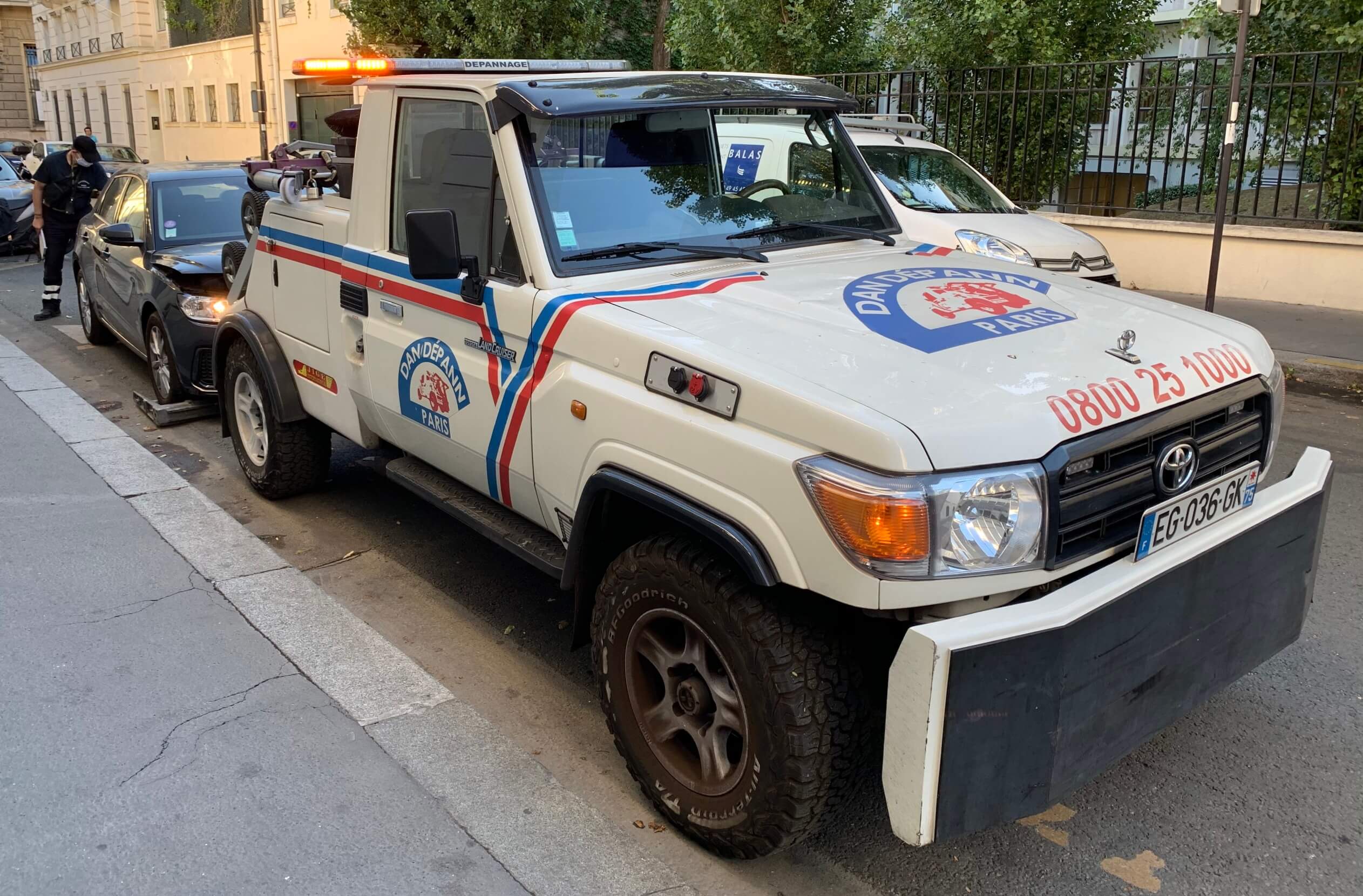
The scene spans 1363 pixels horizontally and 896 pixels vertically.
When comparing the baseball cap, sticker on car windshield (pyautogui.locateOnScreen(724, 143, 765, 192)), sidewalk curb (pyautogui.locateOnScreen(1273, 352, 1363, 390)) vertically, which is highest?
sticker on car windshield (pyautogui.locateOnScreen(724, 143, 765, 192))

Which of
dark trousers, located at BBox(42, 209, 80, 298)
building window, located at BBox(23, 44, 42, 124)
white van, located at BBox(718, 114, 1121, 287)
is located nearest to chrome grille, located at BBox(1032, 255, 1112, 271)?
white van, located at BBox(718, 114, 1121, 287)

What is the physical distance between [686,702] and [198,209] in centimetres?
706

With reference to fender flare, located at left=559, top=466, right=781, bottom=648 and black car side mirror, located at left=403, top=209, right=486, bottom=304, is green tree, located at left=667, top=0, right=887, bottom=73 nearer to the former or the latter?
black car side mirror, located at left=403, top=209, right=486, bottom=304

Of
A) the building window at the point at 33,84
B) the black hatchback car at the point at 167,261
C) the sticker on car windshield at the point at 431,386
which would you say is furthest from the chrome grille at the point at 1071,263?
the building window at the point at 33,84

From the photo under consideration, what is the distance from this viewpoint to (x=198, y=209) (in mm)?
8617

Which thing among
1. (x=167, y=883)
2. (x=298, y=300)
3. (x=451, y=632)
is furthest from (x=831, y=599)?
(x=298, y=300)

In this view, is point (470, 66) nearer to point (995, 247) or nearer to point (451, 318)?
point (451, 318)

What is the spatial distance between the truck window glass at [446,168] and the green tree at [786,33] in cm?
1253

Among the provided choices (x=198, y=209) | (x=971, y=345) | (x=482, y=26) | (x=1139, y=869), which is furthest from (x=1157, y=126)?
(x=1139, y=869)

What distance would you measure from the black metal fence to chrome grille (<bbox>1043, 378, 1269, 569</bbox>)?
922cm

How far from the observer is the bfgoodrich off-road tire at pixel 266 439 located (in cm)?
578

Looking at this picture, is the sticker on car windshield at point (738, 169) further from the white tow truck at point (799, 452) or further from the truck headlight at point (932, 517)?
the truck headlight at point (932, 517)

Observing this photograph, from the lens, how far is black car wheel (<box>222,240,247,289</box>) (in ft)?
22.5

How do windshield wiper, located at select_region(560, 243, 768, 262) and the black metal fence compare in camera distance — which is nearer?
windshield wiper, located at select_region(560, 243, 768, 262)
